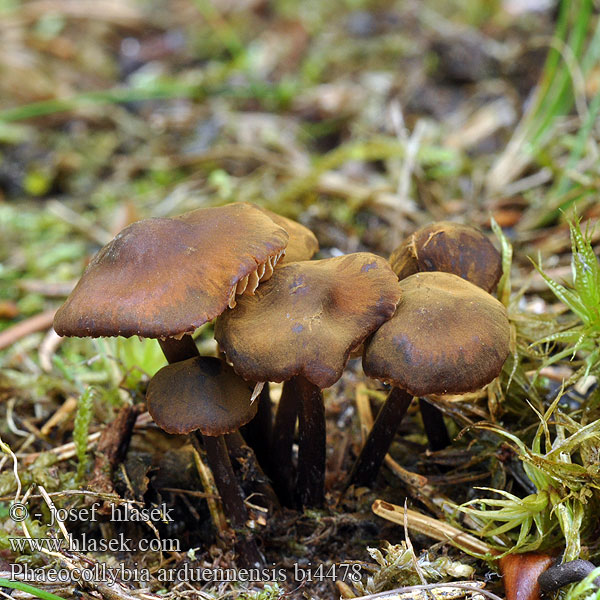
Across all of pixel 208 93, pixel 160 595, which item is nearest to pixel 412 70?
pixel 208 93

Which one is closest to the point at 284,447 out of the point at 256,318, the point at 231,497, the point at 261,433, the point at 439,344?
the point at 261,433

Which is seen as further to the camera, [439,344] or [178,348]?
[178,348]

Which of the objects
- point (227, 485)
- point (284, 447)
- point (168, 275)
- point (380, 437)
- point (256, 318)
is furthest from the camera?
point (284, 447)

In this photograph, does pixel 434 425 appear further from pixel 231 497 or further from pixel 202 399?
pixel 202 399

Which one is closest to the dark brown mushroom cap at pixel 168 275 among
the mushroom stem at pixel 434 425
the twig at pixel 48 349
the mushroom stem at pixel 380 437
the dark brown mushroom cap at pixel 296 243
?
the dark brown mushroom cap at pixel 296 243

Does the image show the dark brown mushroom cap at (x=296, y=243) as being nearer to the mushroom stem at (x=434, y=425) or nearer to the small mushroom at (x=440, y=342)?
the small mushroom at (x=440, y=342)

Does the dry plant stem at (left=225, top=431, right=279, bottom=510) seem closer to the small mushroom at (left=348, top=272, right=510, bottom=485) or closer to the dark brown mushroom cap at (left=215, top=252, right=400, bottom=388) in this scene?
the dark brown mushroom cap at (left=215, top=252, right=400, bottom=388)
